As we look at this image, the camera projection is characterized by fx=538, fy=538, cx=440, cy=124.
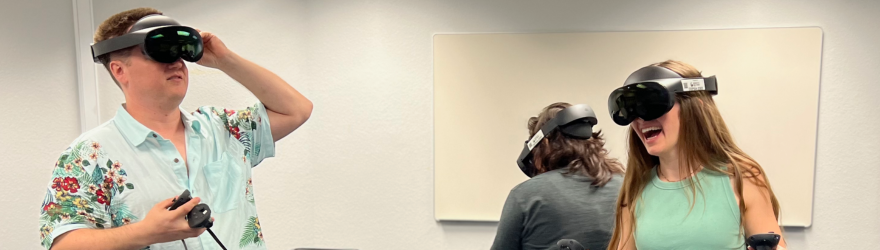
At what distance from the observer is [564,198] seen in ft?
4.82

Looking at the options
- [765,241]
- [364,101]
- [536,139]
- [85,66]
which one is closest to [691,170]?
[765,241]

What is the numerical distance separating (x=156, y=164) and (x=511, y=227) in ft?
3.00

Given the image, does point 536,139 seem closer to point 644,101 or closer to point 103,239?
point 644,101

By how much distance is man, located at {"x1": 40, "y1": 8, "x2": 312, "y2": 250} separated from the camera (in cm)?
102

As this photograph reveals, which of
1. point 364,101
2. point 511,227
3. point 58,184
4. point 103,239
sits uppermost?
point 364,101

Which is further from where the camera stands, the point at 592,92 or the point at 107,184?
the point at 592,92

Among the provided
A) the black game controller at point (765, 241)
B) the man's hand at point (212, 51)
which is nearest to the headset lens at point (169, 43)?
the man's hand at point (212, 51)

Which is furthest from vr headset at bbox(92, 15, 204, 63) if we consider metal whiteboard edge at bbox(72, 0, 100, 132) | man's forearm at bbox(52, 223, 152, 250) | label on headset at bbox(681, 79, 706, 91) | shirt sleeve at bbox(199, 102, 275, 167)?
metal whiteboard edge at bbox(72, 0, 100, 132)

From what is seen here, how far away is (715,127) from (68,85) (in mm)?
2951

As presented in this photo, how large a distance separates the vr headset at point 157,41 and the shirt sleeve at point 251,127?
24 cm

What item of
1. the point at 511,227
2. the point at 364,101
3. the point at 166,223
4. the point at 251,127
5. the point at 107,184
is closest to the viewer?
the point at 166,223

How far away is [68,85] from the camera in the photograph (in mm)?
2727

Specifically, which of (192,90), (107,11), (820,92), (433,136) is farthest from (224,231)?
(820,92)

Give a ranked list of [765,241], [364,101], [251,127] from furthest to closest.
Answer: [364,101], [251,127], [765,241]
